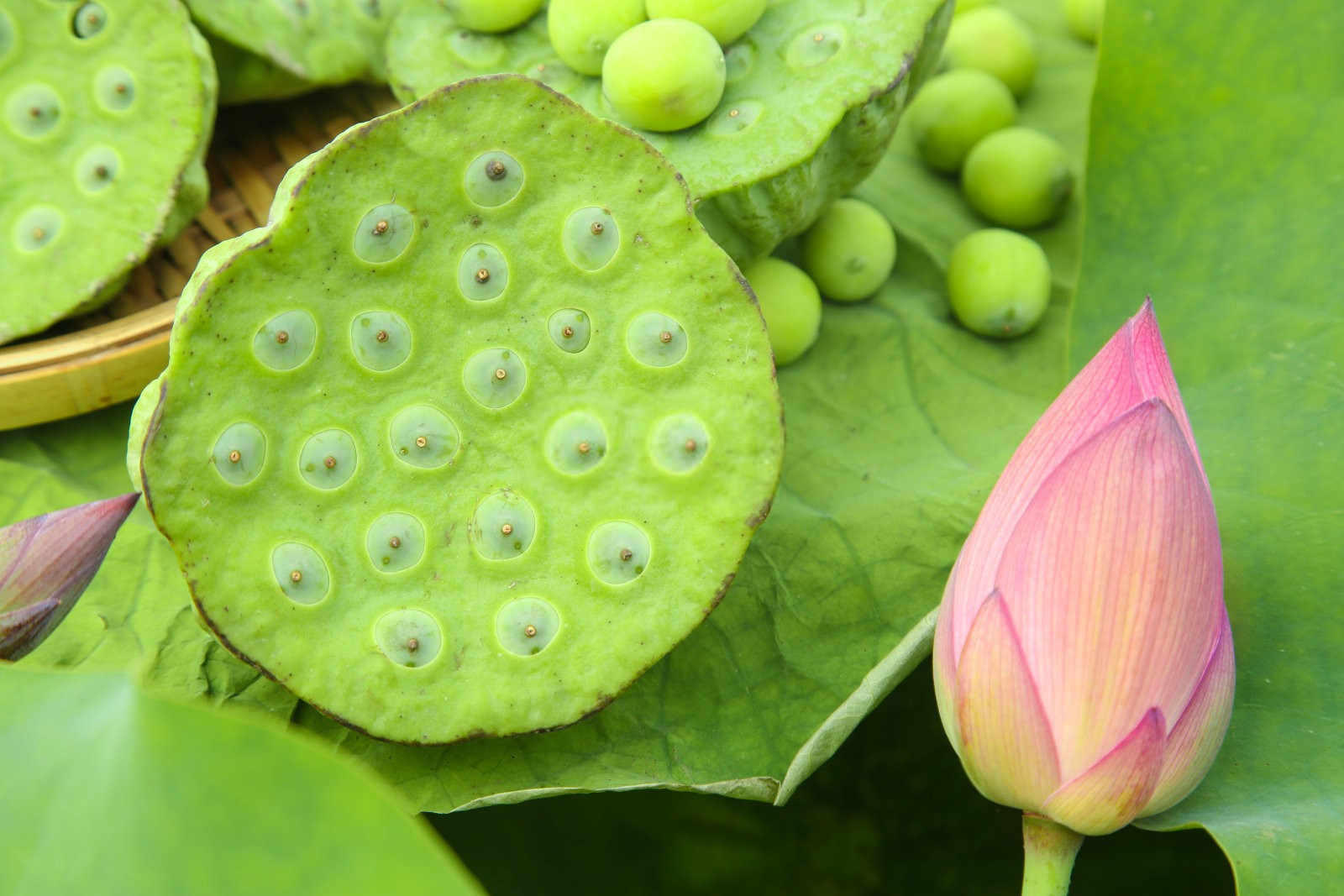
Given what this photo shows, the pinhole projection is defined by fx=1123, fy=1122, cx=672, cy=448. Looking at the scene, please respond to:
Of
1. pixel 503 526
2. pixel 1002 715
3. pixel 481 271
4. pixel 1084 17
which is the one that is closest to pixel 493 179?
pixel 481 271

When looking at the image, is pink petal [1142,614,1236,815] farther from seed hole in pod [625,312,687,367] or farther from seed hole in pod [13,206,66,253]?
seed hole in pod [13,206,66,253]

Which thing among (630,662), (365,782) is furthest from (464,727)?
(365,782)

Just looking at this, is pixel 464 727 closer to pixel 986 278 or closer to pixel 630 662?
pixel 630 662

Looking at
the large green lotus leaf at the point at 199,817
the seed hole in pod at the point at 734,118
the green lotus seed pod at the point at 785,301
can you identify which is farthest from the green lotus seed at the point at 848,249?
the large green lotus leaf at the point at 199,817

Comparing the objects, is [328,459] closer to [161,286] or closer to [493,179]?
[493,179]

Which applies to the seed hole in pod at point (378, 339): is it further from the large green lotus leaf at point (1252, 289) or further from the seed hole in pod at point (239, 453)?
Answer: the large green lotus leaf at point (1252, 289)

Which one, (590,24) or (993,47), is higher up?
(590,24)

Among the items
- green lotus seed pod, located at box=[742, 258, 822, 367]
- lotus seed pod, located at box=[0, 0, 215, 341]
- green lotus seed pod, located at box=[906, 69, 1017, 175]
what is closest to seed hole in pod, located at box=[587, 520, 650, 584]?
green lotus seed pod, located at box=[742, 258, 822, 367]
